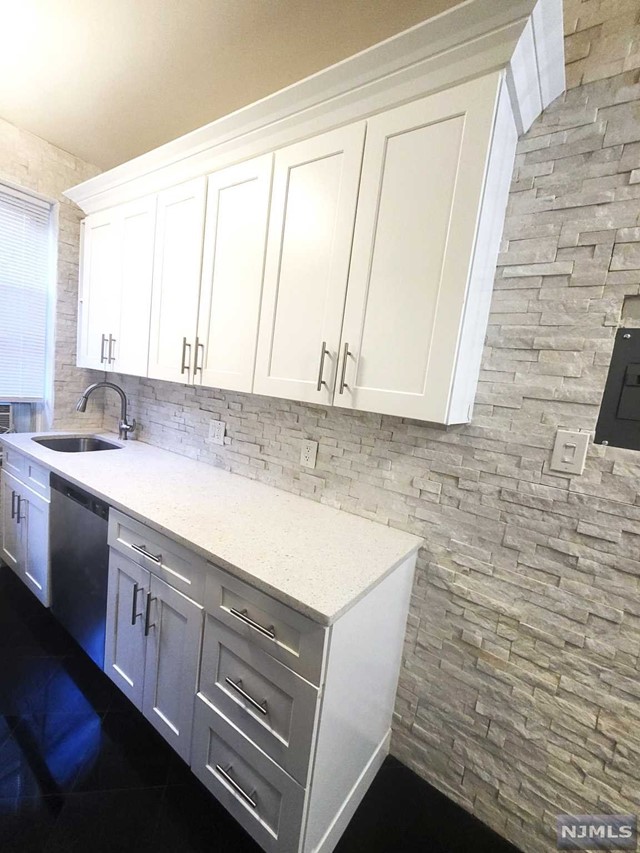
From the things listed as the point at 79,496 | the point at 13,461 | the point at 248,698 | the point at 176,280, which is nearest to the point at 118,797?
the point at 248,698

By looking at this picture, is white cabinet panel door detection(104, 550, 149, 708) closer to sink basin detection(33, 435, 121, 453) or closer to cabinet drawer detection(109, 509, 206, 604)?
cabinet drawer detection(109, 509, 206, 604)

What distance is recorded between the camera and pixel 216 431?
6.44 ft

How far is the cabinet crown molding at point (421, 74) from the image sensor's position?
87 centimetres

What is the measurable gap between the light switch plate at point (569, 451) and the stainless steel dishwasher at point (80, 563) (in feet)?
5.32

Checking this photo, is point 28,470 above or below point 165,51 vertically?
below

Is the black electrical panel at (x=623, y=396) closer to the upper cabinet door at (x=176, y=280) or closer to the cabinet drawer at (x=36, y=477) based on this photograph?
the upper cabinet door at (x=176, y=280)

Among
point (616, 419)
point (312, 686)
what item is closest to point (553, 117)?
point (616, 419)

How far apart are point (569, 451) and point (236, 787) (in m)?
1.40

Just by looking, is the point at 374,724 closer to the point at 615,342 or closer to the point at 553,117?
the point at 615,342

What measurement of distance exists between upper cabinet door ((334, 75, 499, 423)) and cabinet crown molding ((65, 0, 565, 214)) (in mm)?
49

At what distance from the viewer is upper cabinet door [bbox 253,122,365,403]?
1182mm

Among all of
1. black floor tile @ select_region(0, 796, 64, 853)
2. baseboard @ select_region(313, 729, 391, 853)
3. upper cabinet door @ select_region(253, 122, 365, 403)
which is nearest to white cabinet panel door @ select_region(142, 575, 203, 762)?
black floor tile @ select_region(0, 796, 64, 853)

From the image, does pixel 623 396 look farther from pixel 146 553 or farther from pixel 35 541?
pixel 35 541

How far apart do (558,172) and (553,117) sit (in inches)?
→ 6.5
